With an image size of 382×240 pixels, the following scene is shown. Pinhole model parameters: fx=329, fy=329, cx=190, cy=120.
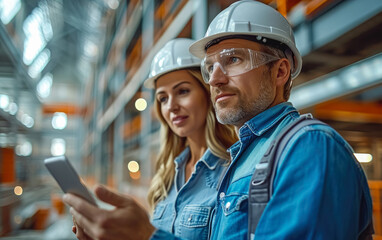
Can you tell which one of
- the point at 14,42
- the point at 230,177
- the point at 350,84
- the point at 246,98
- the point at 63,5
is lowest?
the point at 230,177

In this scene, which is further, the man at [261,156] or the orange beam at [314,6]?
the orange beam at [314,6]

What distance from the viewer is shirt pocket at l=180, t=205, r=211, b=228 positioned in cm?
201

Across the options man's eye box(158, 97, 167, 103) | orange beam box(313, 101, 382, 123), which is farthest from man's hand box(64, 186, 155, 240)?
orange beam box(313, 101, 382, 123)

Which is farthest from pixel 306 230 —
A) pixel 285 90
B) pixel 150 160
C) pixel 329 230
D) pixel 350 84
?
pixel 150 160

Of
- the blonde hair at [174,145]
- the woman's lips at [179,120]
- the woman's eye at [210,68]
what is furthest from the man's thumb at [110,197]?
the woman's lips at [179,120]

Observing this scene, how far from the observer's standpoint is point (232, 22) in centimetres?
168

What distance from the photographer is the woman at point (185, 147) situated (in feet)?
7.07

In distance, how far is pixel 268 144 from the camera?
56.3 inches

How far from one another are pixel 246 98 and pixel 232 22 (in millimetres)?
407

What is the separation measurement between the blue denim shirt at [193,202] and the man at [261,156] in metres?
0.51

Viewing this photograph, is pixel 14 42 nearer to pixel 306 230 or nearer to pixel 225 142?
pixel 225 142

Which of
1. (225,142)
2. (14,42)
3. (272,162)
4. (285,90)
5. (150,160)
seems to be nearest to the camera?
(272,162)

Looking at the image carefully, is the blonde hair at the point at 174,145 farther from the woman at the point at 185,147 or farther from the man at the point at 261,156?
the man at the point at 261,156

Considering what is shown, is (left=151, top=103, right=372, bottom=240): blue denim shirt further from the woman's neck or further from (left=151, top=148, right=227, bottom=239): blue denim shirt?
the woman's neck
